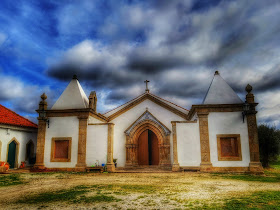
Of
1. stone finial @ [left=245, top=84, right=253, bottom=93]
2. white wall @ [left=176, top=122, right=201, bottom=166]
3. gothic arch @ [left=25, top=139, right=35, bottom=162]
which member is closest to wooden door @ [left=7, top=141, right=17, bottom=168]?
gothic arch @ [left=25, top=139, right=35, bottom=162]

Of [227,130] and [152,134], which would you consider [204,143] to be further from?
[152,134]

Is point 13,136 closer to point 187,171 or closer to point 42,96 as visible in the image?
point 42,96

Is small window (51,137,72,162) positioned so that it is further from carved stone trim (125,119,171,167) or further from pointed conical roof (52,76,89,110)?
carved stone trim (125,119,171,167)

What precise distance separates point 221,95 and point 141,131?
20.3ft

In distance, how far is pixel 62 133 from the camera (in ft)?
51.2

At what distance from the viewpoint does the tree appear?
18031mm

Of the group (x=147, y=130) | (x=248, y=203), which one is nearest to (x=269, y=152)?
(x=147, y=130)

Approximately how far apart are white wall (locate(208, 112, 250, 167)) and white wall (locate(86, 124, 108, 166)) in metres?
6.90

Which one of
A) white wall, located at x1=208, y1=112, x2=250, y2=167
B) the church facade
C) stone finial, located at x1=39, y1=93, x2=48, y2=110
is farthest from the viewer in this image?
stone finial, located at x1=39, y1=93, x2=48, y2=110

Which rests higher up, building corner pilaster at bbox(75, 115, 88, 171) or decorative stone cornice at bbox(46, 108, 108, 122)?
decorative stone cornice at bbox(46, 108, 108, 122)

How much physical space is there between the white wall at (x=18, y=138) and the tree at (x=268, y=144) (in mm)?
18505

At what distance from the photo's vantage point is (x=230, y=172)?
43.6ft

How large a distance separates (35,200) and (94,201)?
176 cm

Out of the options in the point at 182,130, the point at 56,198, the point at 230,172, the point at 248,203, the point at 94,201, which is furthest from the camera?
the point at 182,130
